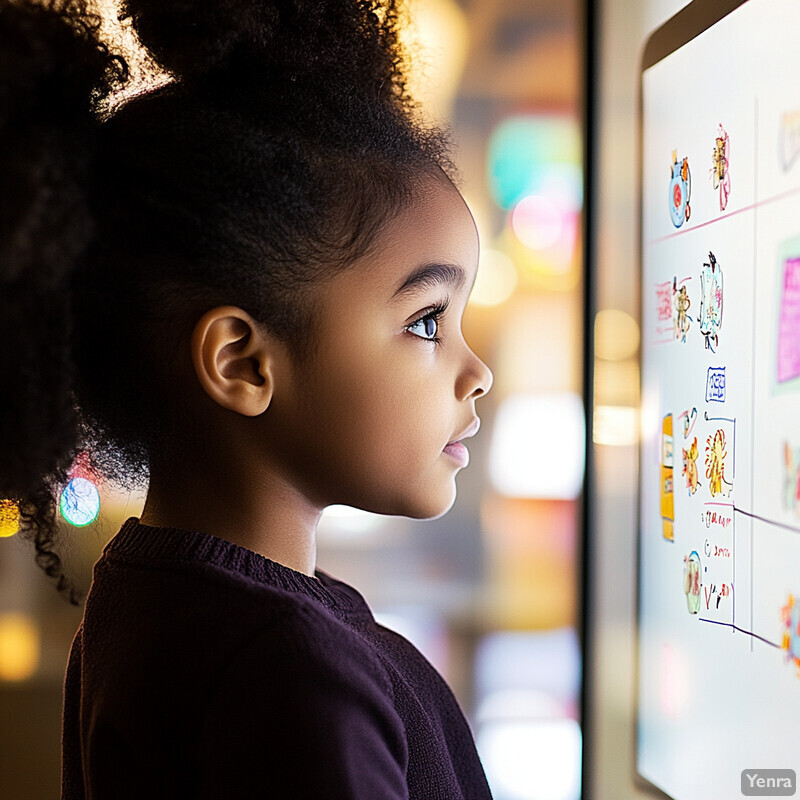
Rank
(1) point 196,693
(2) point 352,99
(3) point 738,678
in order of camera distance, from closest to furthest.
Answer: (1) point 196,693
(2) point 352,99
(3) point 738,678

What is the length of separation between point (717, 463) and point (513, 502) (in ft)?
1.36

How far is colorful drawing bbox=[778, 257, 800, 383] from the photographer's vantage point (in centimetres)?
62

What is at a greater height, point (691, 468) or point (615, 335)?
point (615, 335)

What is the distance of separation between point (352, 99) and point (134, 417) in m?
0.25

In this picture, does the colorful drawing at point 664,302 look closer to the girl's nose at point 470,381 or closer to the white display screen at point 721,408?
the white display screen at point 721,408

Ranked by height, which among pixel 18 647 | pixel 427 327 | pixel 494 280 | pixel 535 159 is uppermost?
pixel 535 159

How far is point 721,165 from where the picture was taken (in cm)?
73

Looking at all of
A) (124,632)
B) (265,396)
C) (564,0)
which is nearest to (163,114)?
(265,396)

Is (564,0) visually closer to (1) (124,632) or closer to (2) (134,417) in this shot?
(2) (134,417)

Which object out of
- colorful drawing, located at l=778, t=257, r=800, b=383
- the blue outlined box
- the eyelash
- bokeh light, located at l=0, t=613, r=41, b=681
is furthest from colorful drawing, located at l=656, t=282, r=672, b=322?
bokeh light, located at l=0, t=613, r=41, b=681

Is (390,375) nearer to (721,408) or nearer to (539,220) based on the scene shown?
(721,408)

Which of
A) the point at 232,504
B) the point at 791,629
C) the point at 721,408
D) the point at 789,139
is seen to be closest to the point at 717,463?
the point at 721,408

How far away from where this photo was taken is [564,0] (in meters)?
1.10

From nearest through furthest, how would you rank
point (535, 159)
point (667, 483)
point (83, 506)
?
point (667, 483) → point (83, 506) → point (535, 159)
